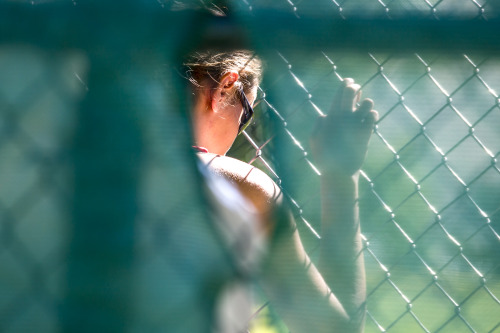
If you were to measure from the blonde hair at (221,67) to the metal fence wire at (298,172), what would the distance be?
62 mm

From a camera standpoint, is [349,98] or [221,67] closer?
[349,98]

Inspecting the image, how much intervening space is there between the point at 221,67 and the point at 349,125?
1.25 ft

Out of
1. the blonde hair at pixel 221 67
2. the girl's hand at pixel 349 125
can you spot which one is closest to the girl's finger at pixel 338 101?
the girl's hand at pixel 349 125

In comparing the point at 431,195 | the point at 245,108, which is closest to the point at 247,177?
the point at 245,108

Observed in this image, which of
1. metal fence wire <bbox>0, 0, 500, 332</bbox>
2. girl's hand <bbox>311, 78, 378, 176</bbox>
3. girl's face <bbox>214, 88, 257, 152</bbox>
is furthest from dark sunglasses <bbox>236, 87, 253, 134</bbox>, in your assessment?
girl's hand <bbox>311, 78, 378, 176</bbox>

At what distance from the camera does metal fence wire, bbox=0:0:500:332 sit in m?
1.40

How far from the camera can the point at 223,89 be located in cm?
165

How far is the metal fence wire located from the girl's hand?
0.08ft

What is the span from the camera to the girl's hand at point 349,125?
4.64 ft

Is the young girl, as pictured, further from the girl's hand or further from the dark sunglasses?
the dark sunglasses

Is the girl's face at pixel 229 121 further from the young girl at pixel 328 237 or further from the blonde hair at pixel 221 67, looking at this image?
the young girl at pixel 328 237

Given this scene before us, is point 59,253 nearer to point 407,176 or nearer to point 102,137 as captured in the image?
point 102,137

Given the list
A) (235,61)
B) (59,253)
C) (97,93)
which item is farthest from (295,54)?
(59,253)

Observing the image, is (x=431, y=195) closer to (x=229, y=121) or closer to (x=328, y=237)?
(x=328, y=237)
